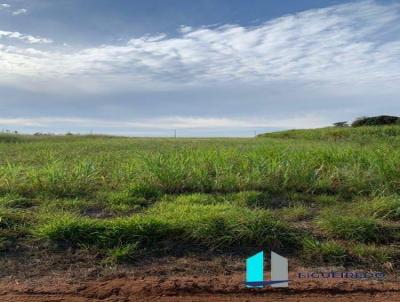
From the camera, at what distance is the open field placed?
4.01 m

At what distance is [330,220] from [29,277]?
2944mm

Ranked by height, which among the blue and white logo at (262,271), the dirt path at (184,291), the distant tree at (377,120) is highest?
the distant tree at (377,120)

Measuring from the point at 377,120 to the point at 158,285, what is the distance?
33222 mm

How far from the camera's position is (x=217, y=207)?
505 cm

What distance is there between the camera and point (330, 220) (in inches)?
179

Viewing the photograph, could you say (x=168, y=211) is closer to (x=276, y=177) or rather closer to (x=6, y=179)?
(x=276, y=177)

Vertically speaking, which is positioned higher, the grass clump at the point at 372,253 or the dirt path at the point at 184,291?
the grass clump at the point at 372,253

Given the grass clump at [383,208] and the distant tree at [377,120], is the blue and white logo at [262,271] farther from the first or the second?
the distant tree at [377,120]

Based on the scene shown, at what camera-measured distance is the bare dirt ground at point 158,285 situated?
123 inches

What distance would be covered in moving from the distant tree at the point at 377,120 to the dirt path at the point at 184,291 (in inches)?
1255

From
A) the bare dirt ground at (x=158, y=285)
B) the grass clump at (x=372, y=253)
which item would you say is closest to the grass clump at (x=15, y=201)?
the bare dirt ground at (x=158, y=285)

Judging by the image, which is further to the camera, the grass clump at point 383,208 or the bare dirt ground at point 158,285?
the grass clump at point 383,208

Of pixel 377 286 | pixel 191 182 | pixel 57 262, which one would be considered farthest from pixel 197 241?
pixel 191 182

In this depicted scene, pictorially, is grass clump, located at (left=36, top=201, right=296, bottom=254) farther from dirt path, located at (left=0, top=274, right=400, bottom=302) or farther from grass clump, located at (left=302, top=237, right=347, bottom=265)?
dirt path, located at (left=0, top=274, right=400, bottom=302)
